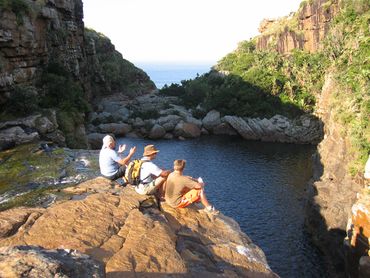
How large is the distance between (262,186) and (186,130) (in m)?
33.3

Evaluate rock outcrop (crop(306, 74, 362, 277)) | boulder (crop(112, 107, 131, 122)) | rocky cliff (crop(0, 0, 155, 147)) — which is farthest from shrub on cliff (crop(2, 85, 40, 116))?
boulder (crop(112, 107, 131, 122))

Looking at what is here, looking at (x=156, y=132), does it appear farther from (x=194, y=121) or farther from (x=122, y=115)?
(x=122, y=115)

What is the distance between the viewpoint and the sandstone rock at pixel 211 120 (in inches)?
3280

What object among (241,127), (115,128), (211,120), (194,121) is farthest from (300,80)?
(115,128)

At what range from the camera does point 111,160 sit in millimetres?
16078

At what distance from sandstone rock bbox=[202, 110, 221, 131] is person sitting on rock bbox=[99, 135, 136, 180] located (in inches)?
2634

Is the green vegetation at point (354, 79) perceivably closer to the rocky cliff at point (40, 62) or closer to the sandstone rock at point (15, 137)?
the rocky cliff at point (40, 62)

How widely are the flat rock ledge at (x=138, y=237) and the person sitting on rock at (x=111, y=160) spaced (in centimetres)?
252

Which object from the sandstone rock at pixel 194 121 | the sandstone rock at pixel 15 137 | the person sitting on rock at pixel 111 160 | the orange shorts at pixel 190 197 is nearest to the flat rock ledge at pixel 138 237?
the orange shorts at pixel 190 197

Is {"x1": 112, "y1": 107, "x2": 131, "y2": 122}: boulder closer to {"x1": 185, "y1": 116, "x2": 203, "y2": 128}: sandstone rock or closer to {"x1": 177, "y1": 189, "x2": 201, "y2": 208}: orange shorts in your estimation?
{"x1": 185, "y1": 116, "x2": 203, "y2": 128}: sandstone rock

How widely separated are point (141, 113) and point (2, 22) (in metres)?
53.6

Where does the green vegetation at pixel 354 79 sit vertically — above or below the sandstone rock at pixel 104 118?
above

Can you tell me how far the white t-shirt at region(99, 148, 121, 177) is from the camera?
1584 centimetres

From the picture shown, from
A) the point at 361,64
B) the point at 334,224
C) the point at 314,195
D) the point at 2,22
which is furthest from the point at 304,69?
the point at 2,22
